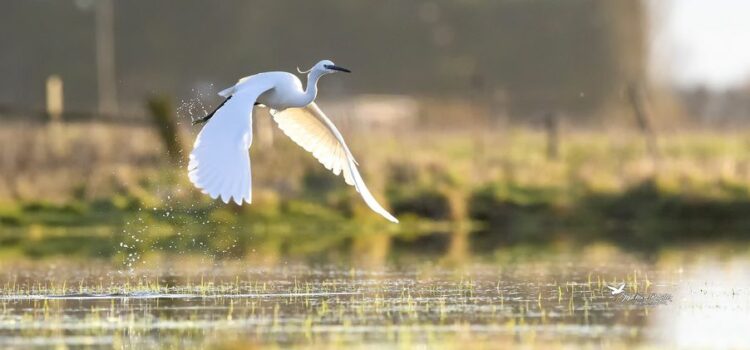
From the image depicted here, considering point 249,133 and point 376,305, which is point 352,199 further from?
point 249,133

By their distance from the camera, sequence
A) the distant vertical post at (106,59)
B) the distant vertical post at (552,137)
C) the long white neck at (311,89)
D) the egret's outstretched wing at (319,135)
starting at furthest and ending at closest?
the distant vertical post at (106,59) → the distant vertical post at (552,137) → the egret's outstretched wing at (319,135) → the long white neck at (311,89)

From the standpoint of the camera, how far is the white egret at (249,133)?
1053cm

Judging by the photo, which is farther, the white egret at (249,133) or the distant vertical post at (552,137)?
the distant vertical post at (552,137)

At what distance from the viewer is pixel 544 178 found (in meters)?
23.4

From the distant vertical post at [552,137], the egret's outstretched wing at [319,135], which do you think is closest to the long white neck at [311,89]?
the egret's outstretched wing at [319,135]

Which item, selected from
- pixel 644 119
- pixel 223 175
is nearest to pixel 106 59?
pixel 644 119

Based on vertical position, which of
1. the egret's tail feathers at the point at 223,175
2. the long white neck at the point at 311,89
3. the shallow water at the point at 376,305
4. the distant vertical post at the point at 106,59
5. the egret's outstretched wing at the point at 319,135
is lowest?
the shallow water at the point at 376,305

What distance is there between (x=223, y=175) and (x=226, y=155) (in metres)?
0.26

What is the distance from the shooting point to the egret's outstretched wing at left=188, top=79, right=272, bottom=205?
10.4m

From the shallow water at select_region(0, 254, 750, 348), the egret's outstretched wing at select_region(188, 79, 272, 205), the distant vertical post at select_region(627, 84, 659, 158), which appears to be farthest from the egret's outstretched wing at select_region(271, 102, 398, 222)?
the distant vertical post at select_region(627, 84, 659, 158)

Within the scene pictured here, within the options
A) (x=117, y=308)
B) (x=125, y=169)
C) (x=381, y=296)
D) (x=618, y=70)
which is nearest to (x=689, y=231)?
(x=125, y=169)

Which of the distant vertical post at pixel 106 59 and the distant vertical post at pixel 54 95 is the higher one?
the distant vertical post at pixel 106 59

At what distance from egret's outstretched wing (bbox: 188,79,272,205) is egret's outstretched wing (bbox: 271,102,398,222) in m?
1.99

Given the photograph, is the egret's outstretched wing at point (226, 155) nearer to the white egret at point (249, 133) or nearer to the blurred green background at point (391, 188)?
the white egret at point (249, 133)
